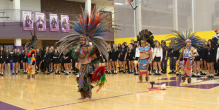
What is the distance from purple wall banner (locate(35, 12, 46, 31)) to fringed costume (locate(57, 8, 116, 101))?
13267mm

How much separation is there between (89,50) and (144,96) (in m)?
2.04

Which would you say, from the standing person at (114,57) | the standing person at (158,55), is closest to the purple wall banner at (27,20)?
the standing person at (114,57)

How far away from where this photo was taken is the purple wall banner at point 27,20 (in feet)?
60.2

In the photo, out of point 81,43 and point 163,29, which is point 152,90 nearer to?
point 81,43

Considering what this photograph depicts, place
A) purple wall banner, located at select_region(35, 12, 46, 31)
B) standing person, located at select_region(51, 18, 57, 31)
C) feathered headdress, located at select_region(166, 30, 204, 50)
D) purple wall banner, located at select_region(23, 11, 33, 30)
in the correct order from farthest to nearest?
standing person, located at select_region(51, 18, 57, 31) → purple wall banner, located at select_region(35, 12, 46, 31) → purple wall banner, located at select_region(23, 11, 33, 30) → feathered headdress, located at select_region(166, 30, 204, 50)

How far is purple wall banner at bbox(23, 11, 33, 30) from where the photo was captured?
18359mm

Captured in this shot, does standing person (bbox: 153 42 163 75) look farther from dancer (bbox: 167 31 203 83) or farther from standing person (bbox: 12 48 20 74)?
standing person (bbox: 12 48 20 74)

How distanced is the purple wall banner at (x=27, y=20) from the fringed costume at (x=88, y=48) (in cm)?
1314

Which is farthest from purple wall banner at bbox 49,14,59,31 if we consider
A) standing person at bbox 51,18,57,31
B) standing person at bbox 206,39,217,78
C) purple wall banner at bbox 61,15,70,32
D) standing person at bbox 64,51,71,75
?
standing person at bbox 206,39,217,78

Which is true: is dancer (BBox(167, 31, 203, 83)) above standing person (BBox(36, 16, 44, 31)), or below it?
below

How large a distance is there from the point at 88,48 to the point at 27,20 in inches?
542

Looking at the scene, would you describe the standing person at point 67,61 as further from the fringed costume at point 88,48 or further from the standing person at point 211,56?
the fringed costume at point 88,48

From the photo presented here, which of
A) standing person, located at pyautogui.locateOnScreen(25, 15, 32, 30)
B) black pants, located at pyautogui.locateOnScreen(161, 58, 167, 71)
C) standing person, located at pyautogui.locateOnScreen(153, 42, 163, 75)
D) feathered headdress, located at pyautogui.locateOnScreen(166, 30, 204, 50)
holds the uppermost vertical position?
standing person, located at pyautogui.locateOnScreen(25, 15, 32, 30)

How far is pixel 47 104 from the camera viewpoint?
5.77 meters
